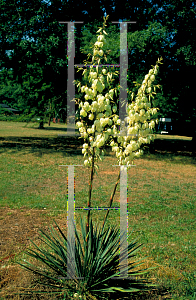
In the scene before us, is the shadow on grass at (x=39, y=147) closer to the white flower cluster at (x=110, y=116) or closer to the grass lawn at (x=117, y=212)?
the grass lawn at (x=117, y=212)

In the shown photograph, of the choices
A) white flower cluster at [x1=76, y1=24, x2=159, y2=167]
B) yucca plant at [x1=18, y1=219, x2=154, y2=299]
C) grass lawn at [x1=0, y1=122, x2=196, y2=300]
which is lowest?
grass lawn at [x1=0, y1=122, x2=196, y2=300]

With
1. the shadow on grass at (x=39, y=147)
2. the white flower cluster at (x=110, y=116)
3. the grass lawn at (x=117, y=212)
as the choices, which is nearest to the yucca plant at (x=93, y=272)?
the grass lawn at (x=117, y=212)

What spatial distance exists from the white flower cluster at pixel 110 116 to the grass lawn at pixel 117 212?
4.98 feet

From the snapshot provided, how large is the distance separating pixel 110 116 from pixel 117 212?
3.80 m

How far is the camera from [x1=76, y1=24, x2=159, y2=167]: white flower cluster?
7.88 feet

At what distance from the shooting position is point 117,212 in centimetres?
590

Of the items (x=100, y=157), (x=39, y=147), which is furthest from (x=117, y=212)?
(x=39, y=147)

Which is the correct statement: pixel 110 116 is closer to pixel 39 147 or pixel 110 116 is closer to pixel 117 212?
pixel 117 212

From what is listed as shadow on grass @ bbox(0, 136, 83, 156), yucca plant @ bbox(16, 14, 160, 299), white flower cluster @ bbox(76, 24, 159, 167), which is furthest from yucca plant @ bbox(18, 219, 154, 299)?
shadow on grass @ bbox(0, 136, 83, 156)

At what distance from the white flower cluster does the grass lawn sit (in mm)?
1519

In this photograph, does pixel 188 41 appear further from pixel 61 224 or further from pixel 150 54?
pixel 61 224

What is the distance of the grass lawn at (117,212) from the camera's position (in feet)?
11.0

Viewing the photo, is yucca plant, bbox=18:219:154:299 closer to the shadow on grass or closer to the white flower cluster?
the white flower cluster

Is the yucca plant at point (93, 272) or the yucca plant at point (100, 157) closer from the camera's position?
the yucca plant at point (100, 157)
